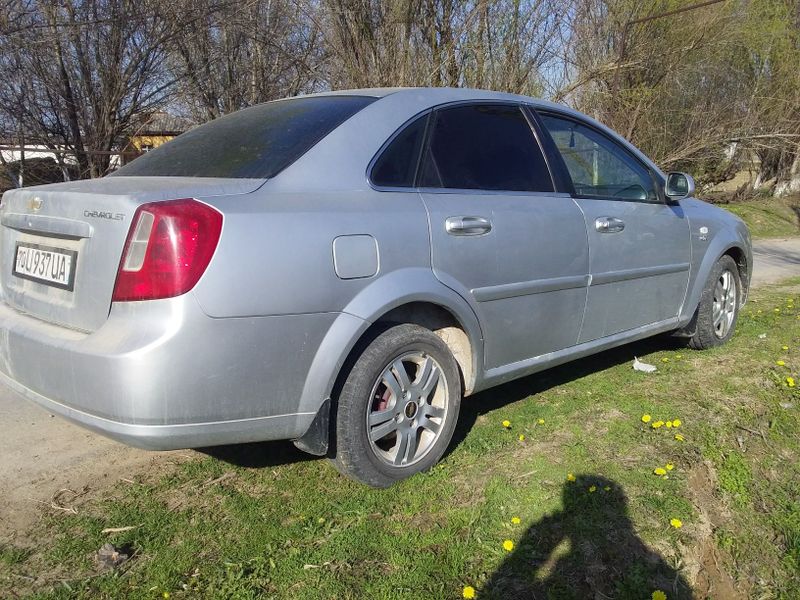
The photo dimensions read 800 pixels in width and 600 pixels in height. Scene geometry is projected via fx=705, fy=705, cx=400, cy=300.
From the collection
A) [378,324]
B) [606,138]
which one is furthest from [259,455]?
[606,138]

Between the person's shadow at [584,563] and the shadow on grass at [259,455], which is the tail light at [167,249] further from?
the person's shadow at [584,563]

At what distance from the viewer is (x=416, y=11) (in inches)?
420

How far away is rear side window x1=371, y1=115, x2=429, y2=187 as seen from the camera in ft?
9.60

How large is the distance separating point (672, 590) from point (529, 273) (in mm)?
1536

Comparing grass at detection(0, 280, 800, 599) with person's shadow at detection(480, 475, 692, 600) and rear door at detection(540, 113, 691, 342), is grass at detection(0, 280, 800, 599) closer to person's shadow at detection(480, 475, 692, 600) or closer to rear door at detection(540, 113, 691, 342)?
person's shadow at detection(480, 475, 692, 600)

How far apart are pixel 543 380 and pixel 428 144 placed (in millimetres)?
1904

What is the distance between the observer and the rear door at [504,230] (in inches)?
121

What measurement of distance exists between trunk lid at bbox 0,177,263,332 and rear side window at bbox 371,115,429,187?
56 cm

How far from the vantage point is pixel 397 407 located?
2.93 m

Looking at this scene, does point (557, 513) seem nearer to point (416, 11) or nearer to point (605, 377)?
point (605, 377)

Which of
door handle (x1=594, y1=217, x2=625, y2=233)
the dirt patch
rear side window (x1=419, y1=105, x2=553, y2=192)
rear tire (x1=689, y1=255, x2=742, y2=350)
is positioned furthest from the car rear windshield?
rear tire (x1=689, y1=255, x2=742, y2=350)

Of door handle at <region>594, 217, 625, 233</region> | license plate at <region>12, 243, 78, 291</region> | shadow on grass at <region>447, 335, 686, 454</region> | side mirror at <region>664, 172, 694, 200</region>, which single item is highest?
side mirror at <region>664, 172, 694, 200</region>

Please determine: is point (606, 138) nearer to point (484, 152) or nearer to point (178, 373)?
point (484, 152)

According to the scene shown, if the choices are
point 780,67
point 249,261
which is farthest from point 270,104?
point 780,67
